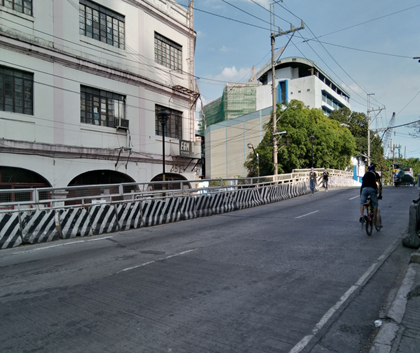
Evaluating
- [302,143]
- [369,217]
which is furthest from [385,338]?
[302,143]

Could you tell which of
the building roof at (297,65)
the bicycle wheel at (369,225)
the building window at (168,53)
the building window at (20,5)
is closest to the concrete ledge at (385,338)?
the bicycle wheel at (369,225)

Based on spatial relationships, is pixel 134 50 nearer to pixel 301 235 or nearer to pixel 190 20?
pixel 190 20

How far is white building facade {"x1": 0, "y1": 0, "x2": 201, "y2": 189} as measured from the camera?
52.5 feet

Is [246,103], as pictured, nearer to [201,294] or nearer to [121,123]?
Answer: [121,123]

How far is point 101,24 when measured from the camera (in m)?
20.1

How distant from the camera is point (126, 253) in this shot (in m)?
8.07

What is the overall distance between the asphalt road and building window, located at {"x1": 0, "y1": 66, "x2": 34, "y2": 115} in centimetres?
930

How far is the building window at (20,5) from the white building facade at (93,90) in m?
0.05

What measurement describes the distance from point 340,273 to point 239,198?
41.4 ft

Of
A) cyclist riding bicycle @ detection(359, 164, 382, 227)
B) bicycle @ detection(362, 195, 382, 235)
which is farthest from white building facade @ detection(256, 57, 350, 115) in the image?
bicycle @ detection(362, 195, 382, 235)

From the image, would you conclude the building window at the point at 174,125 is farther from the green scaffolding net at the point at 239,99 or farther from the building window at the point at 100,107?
the green scaffolding net at the point at 239,99

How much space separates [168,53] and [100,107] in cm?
768

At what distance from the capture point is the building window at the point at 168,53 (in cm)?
2392

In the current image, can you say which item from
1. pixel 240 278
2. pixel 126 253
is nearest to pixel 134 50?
pixel 126 253
